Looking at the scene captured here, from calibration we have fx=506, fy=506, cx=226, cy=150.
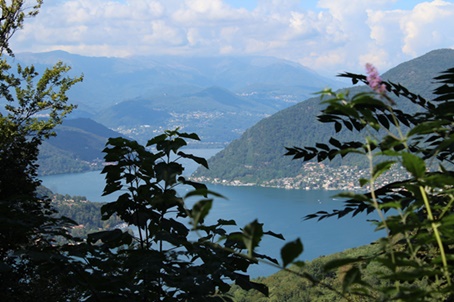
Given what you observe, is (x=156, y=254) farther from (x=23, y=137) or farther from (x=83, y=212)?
(x=83, y=212)

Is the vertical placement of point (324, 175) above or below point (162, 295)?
below

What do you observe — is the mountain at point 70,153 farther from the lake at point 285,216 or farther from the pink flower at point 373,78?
the pink flower at point 373,78

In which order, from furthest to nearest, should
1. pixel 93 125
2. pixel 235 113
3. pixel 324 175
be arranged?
pixel 235 113 → pixel 93 125 → pixel 324 175

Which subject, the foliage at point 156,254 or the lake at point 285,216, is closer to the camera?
the foliage at point 156,254

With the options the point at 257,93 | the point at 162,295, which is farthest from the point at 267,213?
the point at 257,93

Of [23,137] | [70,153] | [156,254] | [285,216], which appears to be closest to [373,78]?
[156,254]

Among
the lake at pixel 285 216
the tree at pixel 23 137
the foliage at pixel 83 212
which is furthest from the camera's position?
the lake at pixel 285 216

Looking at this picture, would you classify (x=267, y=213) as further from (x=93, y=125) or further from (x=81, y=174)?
(x=93, y=125)

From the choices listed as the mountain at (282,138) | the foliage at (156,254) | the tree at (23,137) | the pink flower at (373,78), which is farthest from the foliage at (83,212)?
the pink flower at (373,78)
